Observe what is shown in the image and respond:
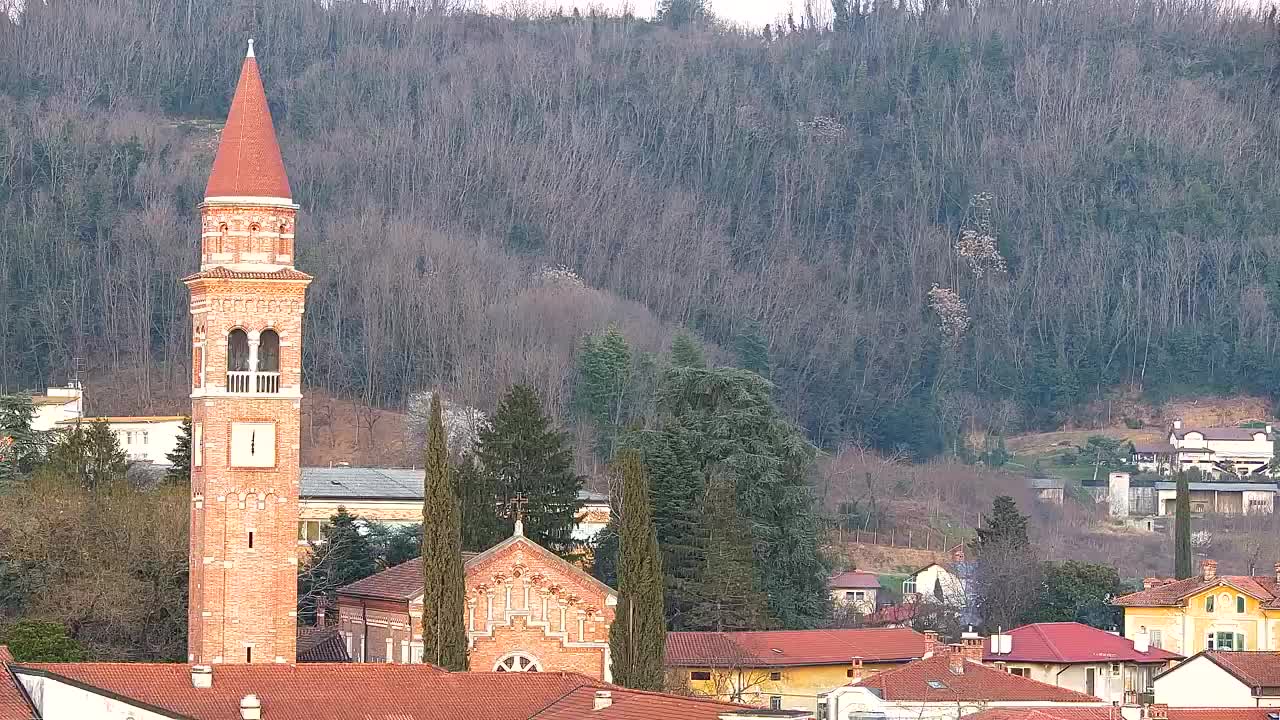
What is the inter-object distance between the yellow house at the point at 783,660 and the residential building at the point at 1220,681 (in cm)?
568

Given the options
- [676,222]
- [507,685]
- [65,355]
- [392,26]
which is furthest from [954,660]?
[392,26]

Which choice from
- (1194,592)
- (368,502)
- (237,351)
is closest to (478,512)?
(237,351)

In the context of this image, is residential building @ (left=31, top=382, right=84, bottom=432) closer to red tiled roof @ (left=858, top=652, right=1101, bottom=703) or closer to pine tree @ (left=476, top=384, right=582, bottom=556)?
pine tree @ (left=476, top=384, right=582, bottom=556)

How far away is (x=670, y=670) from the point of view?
5794cm

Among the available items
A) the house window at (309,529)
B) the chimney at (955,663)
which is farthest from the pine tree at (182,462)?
the chimney at (955,663)

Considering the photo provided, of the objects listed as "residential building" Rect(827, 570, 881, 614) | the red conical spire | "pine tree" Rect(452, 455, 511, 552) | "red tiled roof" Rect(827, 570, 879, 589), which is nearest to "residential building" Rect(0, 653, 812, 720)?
the red conical spire

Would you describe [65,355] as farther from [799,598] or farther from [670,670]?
[670,670]

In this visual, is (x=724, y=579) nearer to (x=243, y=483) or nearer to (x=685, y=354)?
(x=243, y=483)

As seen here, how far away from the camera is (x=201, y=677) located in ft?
139

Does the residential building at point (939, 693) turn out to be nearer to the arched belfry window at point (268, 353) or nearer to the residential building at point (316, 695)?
the residential building at point (316, 695)

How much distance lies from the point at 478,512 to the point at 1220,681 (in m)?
18.3

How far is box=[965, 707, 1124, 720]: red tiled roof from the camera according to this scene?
41562 mm

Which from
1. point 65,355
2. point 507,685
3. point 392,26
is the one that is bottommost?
point 507,685

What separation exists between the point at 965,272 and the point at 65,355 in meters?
53.2
